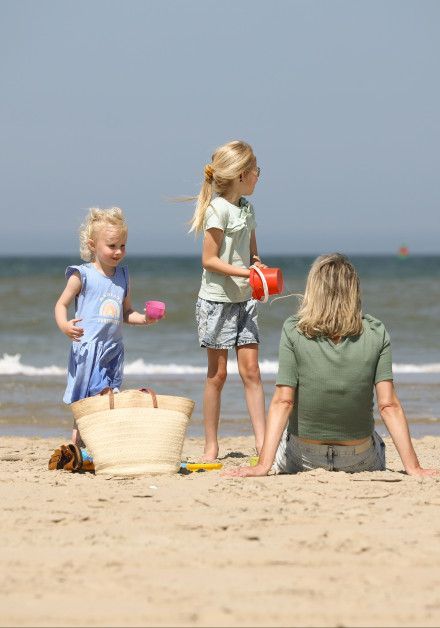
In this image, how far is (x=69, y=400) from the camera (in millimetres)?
5398

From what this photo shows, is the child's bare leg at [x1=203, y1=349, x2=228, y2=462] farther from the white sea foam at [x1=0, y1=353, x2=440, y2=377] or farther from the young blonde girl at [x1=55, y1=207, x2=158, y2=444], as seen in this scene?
the white sea foam at [x1=0, y1=353, x2=440, y2=377]

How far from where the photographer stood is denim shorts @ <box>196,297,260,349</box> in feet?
18.6

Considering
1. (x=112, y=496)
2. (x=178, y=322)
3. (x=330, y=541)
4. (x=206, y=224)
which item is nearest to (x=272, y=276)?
(x=206, y=224)

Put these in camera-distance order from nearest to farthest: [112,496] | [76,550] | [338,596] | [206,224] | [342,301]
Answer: [338,596], [76,550], [112,496], [342,301], [206,224]

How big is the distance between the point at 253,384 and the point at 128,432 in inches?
45.1

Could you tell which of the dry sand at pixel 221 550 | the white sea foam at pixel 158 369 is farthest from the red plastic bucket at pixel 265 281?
the white sea foam at pixel 158 369

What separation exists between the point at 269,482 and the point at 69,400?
138 centimetres

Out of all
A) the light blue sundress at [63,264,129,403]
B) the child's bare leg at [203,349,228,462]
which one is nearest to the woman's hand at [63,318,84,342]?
the light blue sundress at [63,264,129,403]

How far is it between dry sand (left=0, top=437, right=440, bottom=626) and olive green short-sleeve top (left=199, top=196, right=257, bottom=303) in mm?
1241

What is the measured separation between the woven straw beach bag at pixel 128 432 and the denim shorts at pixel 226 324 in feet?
2.80

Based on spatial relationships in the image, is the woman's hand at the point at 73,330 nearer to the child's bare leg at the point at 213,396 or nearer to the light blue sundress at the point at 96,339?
the light blue sundress at the point at 96,339

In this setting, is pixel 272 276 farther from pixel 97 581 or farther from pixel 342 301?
pixel 97 581

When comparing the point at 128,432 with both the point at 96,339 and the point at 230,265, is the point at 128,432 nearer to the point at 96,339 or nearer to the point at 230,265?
the point at 96,339

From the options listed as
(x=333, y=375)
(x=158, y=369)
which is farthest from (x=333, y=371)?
(x=158, y=369)
